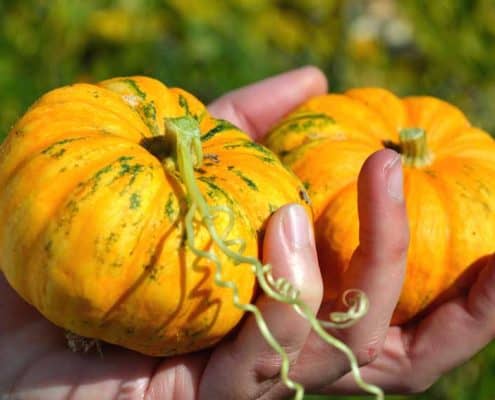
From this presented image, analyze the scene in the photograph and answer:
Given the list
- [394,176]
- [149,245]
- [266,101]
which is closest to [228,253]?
[149,245]

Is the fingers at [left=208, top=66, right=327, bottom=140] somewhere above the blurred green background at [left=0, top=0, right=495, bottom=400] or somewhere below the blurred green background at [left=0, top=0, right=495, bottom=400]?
above

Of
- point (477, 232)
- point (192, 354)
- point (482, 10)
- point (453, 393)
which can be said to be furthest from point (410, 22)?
point (192, 354)

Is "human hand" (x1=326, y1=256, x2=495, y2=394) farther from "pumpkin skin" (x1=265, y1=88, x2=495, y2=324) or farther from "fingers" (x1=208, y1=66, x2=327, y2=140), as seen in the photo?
"fingers" (x1=208, y1=66, x2=327, y2=140)

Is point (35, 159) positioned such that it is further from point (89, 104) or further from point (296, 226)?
point (296, 226)

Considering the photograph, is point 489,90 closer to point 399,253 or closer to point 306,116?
point 306,116

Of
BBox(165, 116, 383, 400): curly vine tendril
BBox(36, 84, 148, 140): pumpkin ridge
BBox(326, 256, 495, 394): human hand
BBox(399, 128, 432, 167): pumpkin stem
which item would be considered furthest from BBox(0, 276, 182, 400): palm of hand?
BBox(399, 128, 432, 167): pumpkin stem

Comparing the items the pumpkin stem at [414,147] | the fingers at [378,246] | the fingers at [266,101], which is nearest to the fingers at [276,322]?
the fingers at [378,246]

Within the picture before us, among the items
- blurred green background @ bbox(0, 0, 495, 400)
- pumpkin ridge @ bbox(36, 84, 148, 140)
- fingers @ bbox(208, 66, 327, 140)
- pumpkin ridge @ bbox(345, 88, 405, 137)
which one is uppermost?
pumpkin ridge @ bbox(36, 84, 148, 140)
